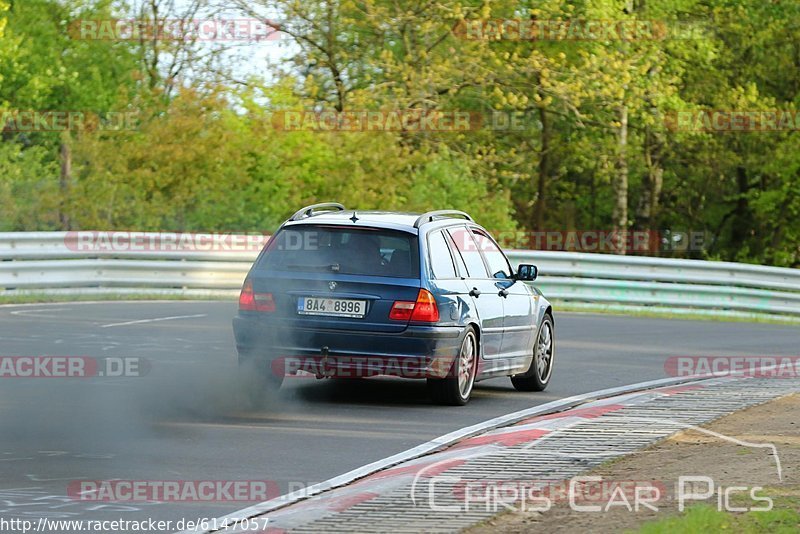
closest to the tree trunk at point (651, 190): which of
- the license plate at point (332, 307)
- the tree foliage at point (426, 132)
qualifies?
the tree foliage at point (426, 132)

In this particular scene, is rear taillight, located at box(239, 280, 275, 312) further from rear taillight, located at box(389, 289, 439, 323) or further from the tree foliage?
the tree foliage

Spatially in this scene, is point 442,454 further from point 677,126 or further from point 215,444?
point 677,126

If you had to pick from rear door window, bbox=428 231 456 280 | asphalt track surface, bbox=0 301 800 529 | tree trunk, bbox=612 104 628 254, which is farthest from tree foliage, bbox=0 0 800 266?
rear door window, bbox=428 231 456 280

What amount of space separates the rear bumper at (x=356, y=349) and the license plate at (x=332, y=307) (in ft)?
0.46

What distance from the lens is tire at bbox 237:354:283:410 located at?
1255 centimetres

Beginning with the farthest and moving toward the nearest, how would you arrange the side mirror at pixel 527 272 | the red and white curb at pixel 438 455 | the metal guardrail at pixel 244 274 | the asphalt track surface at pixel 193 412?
the metal guardrail at pixel 244 274 → the side mirror at pixel 527 272 → the asphalt track surface at pixel 193 412 → the red and white curb at pixel 438 455

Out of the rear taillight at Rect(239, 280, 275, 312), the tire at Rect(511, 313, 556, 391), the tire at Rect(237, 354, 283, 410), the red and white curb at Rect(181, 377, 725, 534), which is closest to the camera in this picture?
the red and white curb at Rect(181, 377, 725, 534)

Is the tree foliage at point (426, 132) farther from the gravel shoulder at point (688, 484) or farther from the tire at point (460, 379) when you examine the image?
the gravel shoulder at point (688, 484)

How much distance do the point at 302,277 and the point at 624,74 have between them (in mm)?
25454

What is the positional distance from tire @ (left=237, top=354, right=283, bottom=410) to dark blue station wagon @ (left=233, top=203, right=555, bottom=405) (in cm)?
2

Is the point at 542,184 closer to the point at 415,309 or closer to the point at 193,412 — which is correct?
the point at 415,309

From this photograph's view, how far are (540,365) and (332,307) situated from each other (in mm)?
3022

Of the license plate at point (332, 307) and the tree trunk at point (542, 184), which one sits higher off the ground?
the tree trunk at point (542, 184)

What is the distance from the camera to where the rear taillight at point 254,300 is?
12.4 meters
